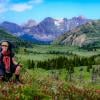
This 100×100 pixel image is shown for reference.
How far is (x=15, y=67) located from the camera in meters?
21.8

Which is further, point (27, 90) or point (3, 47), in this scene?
point (3, 47)

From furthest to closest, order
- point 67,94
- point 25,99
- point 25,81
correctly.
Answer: point 25,81 < point 67,94 < point 25,99

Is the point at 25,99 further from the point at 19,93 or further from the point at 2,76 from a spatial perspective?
the point at 2,76

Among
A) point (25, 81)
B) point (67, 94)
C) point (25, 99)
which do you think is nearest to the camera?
point (25, 99)

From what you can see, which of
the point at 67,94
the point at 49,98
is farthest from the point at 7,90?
the point at 67,94

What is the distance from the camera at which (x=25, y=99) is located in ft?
59.1

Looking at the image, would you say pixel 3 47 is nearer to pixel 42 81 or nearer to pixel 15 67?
pixel 15 67

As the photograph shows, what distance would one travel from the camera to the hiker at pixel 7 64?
21.2 m

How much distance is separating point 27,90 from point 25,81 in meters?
3.35

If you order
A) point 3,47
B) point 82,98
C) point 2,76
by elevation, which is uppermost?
point 3,47

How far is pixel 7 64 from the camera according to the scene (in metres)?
21.4

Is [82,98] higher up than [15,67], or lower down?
lower down

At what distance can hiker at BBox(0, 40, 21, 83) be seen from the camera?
2120cm

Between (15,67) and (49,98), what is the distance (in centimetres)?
372
